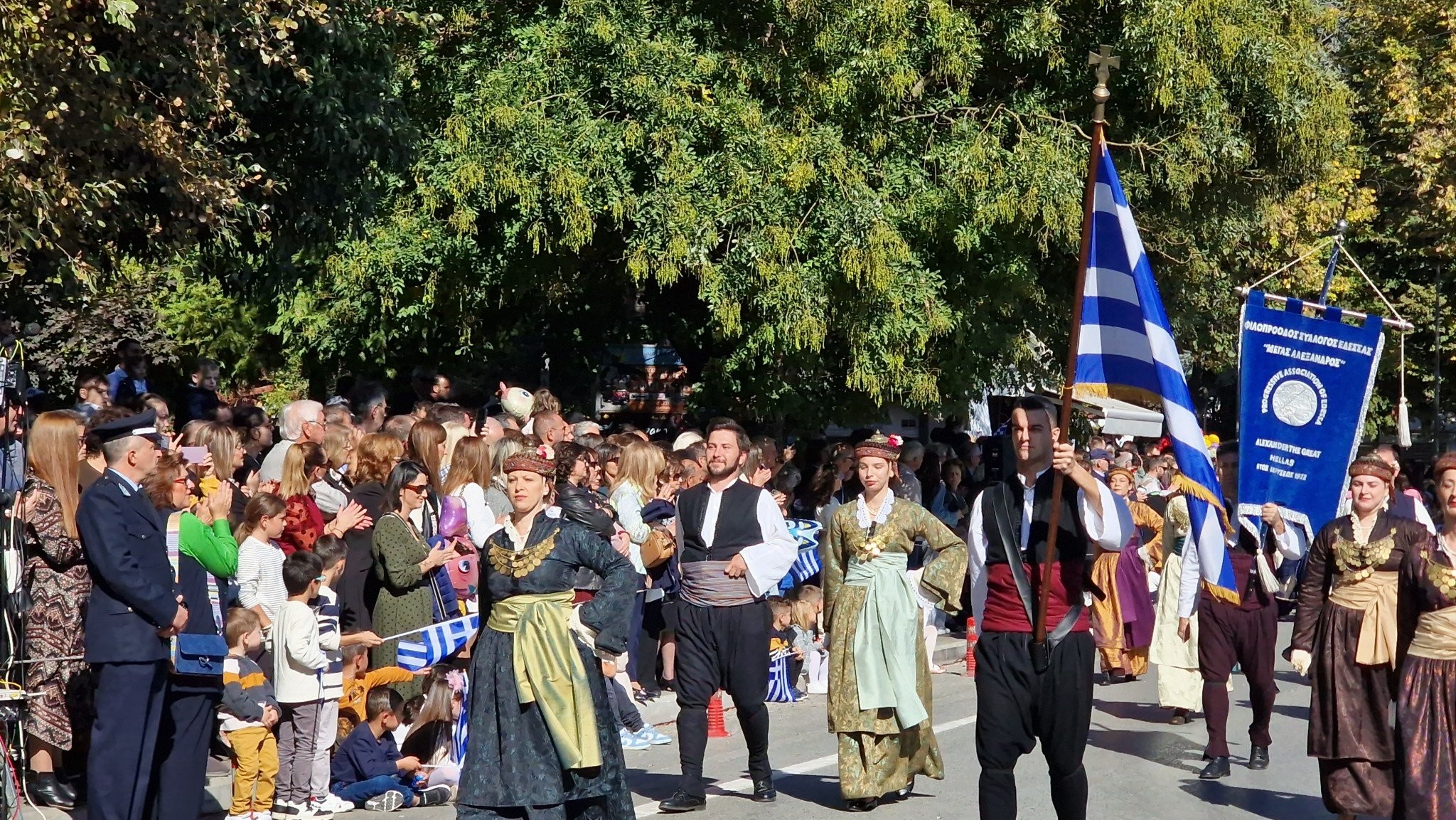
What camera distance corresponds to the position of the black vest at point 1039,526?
7.38 m

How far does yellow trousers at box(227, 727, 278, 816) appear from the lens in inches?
324

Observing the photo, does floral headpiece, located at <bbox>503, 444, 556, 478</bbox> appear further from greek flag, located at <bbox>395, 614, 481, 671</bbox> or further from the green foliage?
the green foliage

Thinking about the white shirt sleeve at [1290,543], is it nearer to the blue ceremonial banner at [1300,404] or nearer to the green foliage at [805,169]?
the blue ceremonial banner at [1300,404]

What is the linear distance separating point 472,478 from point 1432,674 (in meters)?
5.49

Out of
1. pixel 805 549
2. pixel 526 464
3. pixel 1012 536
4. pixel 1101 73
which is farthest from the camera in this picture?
pixel 805 549

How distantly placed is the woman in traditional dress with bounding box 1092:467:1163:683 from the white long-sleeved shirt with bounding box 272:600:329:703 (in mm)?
7090

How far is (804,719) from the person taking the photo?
12461 millimetres

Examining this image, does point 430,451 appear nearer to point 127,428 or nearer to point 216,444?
point 216,444

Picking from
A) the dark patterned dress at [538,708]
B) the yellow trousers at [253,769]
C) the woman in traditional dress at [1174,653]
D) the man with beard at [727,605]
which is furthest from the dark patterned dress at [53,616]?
the woman in traditional dress at [1174,653]

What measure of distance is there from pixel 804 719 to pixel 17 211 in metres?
6.27

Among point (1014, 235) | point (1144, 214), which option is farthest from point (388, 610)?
point (1144, 214)

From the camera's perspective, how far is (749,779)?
989 centimetres

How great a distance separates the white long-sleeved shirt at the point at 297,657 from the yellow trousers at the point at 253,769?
0.94 feet

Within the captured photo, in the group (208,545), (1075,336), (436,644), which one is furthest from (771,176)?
(1075,336)
